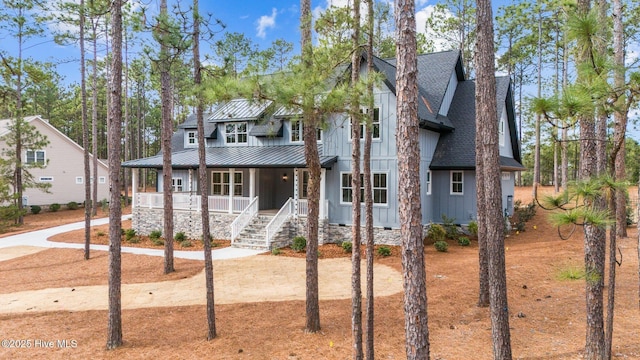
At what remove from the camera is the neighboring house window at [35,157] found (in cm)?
2544

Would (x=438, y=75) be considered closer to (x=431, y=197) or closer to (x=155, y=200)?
(x=431, y=197)

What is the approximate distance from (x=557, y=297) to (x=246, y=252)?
1005cm

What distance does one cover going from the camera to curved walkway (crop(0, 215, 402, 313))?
8.56m

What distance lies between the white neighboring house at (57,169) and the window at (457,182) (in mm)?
25825

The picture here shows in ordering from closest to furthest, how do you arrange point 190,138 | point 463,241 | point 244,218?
point 463,241 → point 244,218 → point 190,138

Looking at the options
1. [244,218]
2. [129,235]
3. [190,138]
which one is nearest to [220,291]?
[244,218]

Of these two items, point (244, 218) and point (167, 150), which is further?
point (244, 218)

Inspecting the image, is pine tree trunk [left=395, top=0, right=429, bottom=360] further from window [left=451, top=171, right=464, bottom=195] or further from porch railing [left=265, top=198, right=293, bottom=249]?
window [left=451, top=171, right=464, bottom=195]

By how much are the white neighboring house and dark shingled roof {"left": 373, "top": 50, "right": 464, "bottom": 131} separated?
23962 mm

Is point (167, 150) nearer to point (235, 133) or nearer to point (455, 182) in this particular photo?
point (235, 133)

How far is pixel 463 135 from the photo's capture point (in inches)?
619

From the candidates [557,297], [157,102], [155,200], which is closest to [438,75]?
[557,297]

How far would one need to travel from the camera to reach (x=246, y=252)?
13.9 meters

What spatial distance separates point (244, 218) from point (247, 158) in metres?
2.73
